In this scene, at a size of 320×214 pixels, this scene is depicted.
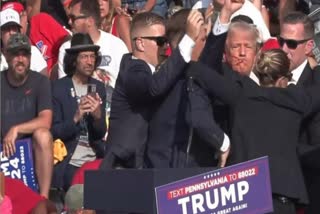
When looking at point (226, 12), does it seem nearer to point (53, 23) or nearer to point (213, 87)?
point (213, 87)

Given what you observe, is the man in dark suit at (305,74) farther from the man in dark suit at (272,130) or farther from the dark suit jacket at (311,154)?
the man in dark suit at (272,130)

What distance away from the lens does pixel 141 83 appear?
7695mm

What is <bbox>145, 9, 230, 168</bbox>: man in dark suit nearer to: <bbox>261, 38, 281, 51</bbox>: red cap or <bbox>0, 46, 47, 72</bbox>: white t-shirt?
<bbox>261, 38, 281, 51</bbox>: red cap

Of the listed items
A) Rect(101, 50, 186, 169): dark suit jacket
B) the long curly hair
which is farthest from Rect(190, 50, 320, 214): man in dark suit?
the long curly hair

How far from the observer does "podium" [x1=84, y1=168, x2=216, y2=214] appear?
6.52 meters

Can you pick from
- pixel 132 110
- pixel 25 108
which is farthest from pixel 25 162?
pixel 132 110

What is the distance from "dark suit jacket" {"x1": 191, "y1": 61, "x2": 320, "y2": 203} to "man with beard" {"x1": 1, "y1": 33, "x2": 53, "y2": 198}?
237 centimetres

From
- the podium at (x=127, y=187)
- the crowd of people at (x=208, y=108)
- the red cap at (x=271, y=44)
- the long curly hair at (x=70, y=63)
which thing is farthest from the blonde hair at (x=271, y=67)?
the long curly hair at (x=70, y=63)

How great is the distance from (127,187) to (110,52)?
4.43 meters

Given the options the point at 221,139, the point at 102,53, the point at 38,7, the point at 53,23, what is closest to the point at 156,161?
the point at 221,139

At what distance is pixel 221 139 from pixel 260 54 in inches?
36.3

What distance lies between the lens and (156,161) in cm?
771

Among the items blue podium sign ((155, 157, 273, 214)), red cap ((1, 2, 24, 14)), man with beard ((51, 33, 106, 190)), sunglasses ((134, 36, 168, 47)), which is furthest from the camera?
red cap ((1, 2, 24, 14))

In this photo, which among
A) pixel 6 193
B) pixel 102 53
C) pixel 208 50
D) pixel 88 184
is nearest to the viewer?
pixel 88 184
